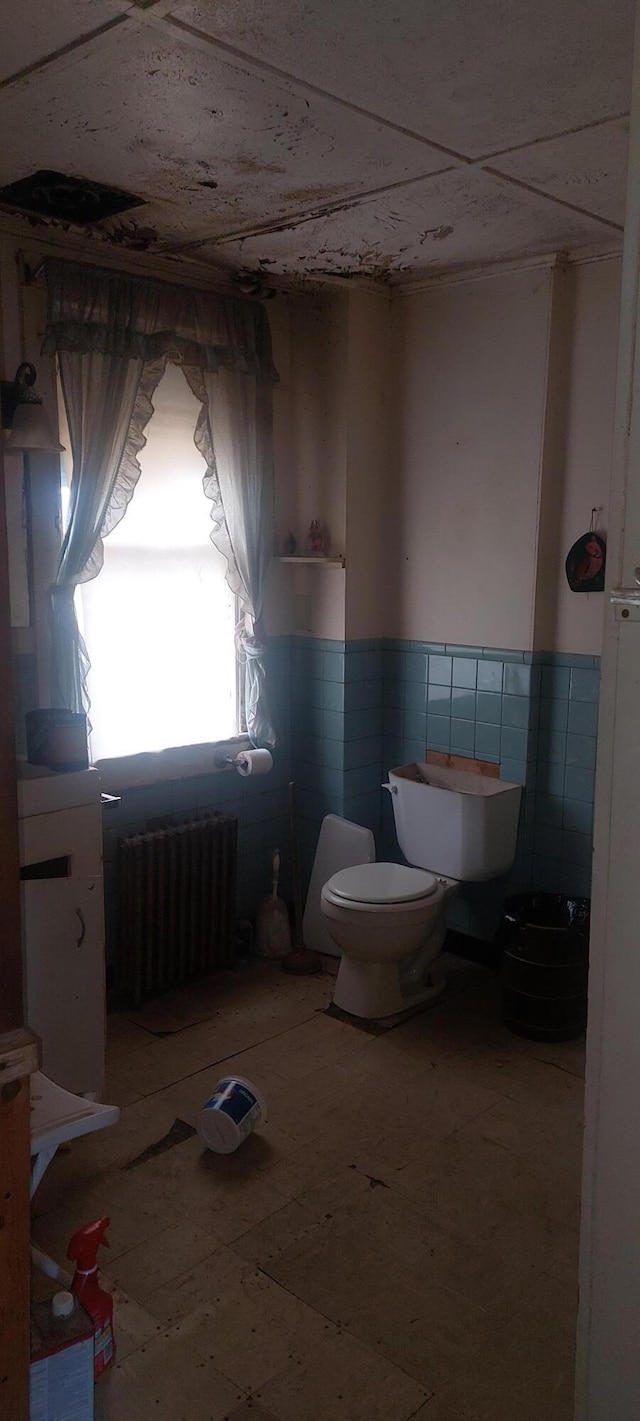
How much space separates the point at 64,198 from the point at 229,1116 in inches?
98.4

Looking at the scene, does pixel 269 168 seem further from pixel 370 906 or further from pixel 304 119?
pixel 370 906

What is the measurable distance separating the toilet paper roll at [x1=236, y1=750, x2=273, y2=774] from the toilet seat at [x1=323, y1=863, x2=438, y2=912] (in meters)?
0.54

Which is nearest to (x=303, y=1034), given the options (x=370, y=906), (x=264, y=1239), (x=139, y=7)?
(x=370, y=906)

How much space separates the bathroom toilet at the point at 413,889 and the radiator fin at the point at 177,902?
0.45m

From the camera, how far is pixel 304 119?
2148mm

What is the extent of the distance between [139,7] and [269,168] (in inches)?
30.1

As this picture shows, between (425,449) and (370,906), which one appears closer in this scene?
(370,906)

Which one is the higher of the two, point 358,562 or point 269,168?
point 269,168

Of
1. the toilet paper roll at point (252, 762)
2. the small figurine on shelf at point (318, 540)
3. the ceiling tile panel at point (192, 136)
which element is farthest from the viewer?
the small figurine on shelf at point (318, 540)

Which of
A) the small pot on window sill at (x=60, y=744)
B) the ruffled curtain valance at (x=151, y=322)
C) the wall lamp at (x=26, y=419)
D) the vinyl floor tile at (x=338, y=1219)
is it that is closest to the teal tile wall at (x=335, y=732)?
the vinyl floor tile at (x=338, y=1219)

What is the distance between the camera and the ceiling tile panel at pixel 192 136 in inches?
76.3

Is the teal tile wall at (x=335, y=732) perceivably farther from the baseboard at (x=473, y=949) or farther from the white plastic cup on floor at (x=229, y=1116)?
the white plastic cup on floor at (x=229, y=1116)

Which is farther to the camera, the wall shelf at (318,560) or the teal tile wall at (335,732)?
the teal tile wall at (335,732)

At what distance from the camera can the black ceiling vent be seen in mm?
2541
